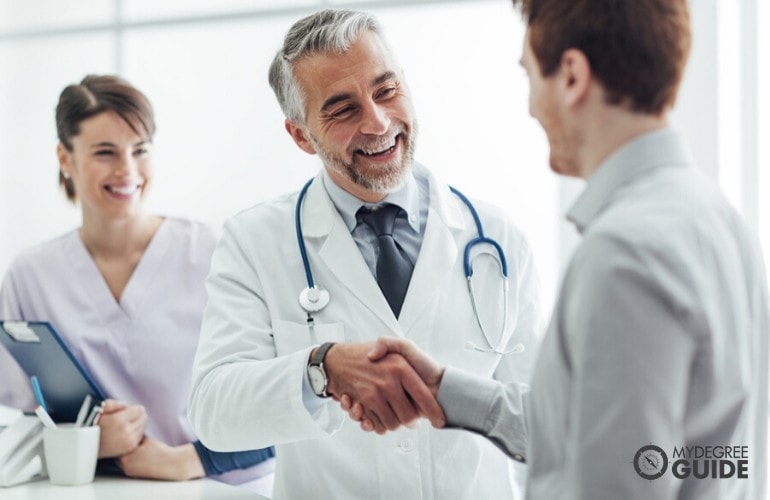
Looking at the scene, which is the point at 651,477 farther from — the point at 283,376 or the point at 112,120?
the point at 112,120

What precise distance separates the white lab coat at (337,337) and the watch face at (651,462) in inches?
29.5

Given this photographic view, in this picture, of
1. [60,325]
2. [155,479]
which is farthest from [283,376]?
[60,325]

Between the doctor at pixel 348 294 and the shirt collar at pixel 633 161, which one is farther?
the doctor at pixel 348 294

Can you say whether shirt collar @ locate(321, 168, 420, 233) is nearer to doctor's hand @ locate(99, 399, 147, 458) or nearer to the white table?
the white table

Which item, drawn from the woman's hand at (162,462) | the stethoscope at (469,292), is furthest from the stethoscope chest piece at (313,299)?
the woman's hand at (162,462)

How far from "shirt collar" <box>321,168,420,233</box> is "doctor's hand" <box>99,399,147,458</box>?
2.39 ft

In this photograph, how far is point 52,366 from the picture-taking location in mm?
2068

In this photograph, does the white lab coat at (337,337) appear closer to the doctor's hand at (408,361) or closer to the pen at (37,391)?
the doctor's hand at (408,361)

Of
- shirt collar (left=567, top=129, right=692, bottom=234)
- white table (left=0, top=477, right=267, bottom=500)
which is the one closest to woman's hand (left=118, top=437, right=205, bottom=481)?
white table (left=0, top=477, right=267, bottom=500)

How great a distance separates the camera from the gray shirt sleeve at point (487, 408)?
1341mm

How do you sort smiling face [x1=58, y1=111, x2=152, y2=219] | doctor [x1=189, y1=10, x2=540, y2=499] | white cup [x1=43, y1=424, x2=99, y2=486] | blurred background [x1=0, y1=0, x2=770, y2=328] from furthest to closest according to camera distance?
blurred background [x1=0, y1=0, x2=770, y2=328] → smiling face [x1=58, y1=111, x2=152, y2=219] → white cup [x1=43, y1=424, x2=99, y2=486] → doctor [x1=189, y1=10, x2=540, y2=499]

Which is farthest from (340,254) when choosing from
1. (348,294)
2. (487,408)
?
(487,408)

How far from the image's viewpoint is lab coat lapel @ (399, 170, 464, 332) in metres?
1.69

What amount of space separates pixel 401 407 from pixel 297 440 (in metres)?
0.22
